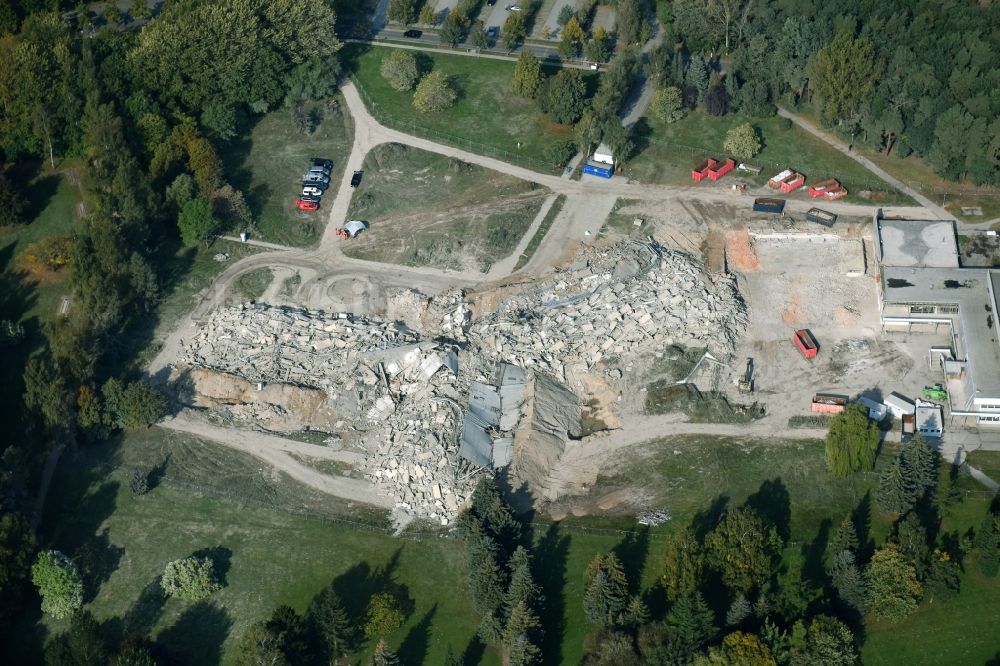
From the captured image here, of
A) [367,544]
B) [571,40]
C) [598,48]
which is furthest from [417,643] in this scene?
[571,40]

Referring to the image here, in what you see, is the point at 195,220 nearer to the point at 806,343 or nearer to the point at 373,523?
the point at 373,523

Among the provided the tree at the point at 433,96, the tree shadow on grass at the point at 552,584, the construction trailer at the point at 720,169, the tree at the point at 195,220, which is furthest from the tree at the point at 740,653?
the tree at the point at 433,96

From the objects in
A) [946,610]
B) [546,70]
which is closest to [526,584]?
[946,610]

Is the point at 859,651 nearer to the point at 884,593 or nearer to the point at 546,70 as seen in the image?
the point at 884,593

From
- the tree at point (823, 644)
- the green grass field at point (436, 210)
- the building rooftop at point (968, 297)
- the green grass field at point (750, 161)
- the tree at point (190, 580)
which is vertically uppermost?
the building rooftop at point (968, 297)

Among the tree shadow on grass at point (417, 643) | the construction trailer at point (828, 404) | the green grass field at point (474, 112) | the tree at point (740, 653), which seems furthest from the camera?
the green grass field at point (474, 112)

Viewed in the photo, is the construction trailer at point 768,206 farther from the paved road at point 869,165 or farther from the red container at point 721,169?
the paved road at point 869,165
